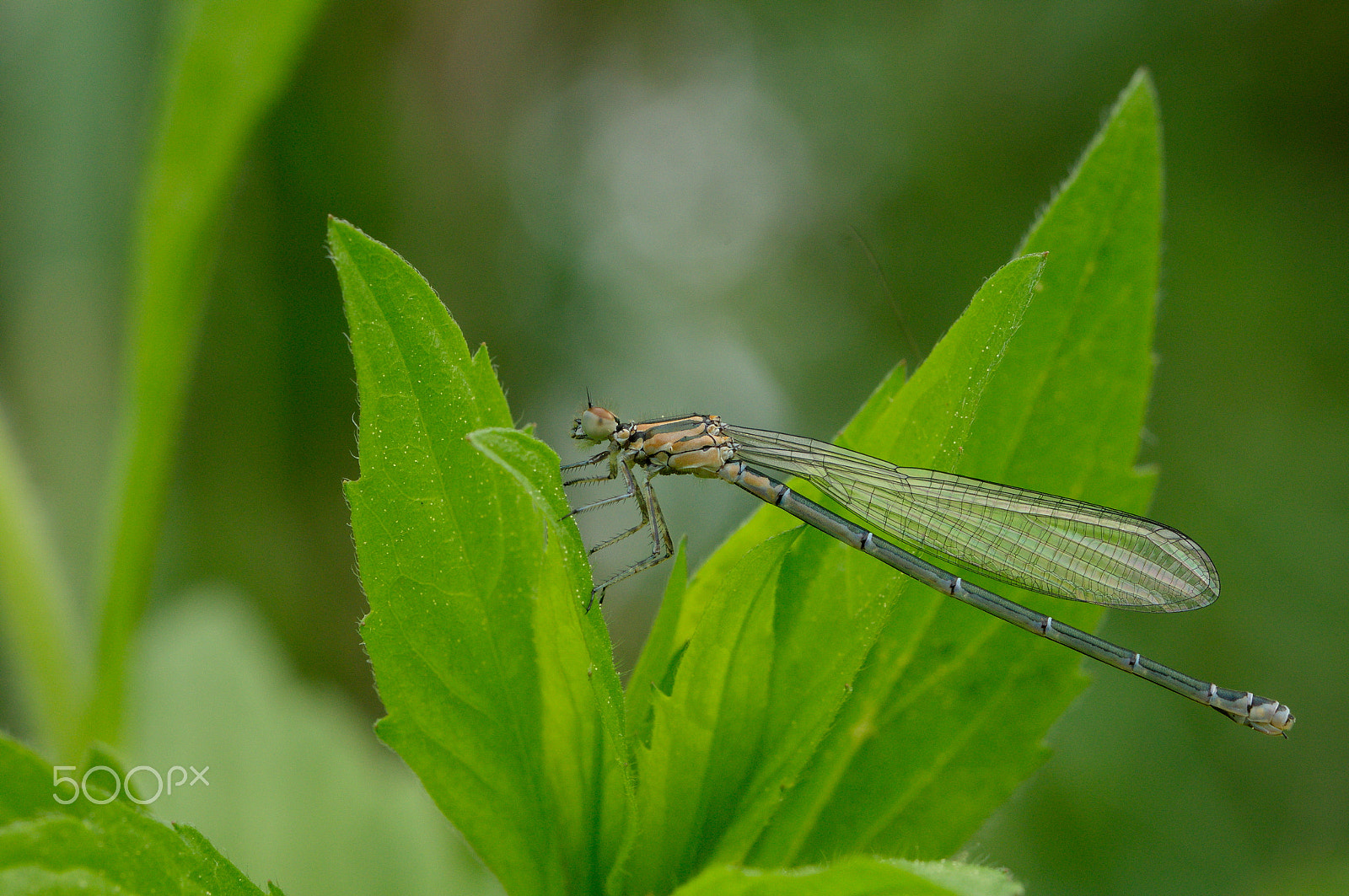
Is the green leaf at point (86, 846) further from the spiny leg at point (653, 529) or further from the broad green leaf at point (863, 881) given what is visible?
the spiny leg at point (653, 529)

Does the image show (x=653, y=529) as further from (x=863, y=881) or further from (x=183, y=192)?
(x=863, y=881)

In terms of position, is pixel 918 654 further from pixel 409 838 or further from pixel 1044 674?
pixel 409 838

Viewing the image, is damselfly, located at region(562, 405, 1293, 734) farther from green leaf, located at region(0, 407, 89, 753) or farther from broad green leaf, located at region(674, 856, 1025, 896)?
green leaf, located at region(0, 407, 89, 753)

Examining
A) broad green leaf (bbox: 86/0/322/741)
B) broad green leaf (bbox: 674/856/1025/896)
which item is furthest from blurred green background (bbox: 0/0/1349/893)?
broad green leaf (bbox: 674/856/1025/896)

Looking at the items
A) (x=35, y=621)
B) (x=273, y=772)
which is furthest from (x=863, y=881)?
(x=35, y=621)

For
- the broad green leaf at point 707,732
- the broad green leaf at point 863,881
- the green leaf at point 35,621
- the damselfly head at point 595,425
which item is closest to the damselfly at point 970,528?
the damselfly head at point 595,425

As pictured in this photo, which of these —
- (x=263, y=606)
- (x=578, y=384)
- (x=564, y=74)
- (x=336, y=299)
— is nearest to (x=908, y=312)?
(x=578, y=384)
